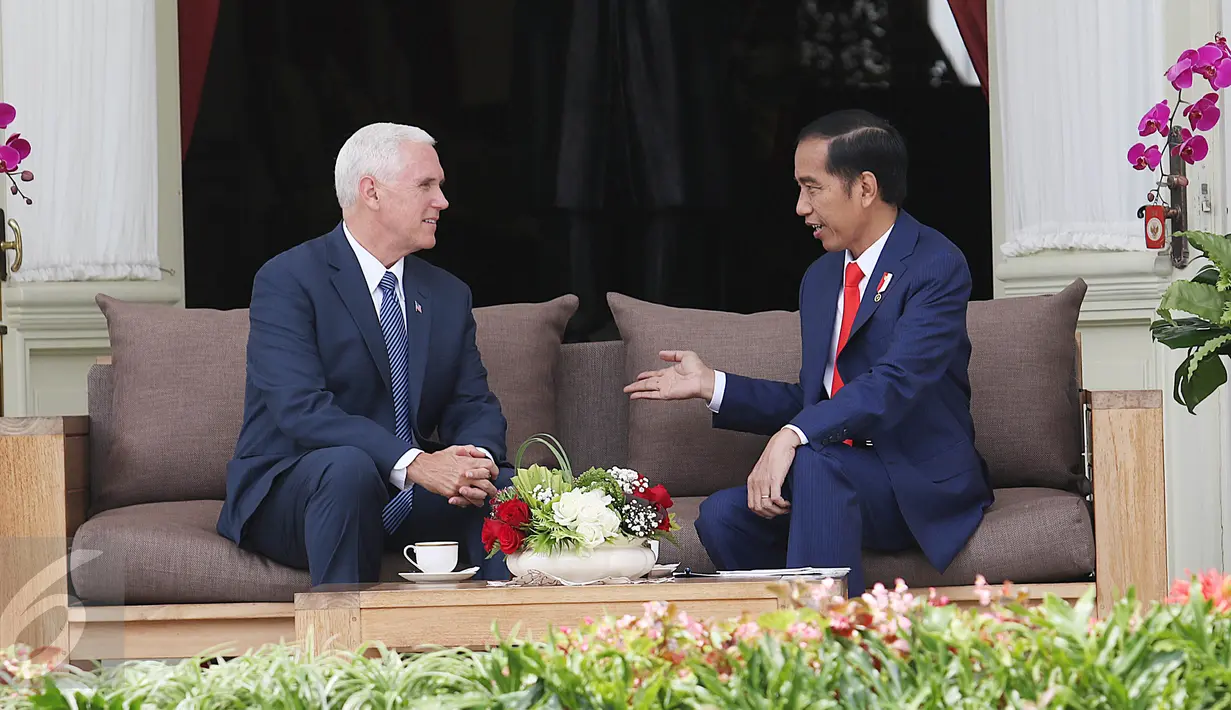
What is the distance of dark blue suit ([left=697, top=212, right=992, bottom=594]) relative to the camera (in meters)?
2.60

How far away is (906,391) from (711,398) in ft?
1.22

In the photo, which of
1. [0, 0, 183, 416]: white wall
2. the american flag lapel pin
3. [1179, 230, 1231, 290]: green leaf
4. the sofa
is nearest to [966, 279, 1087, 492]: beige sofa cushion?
the sofa

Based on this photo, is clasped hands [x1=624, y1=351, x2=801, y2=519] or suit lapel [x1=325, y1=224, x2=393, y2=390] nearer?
clasped hands [x1=624, y1=351, x2=801, y2=519]

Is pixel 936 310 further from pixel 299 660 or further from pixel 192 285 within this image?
pixel 192 285

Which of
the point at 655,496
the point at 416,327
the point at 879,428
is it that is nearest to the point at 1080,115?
the point at 879,428

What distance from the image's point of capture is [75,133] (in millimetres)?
3793

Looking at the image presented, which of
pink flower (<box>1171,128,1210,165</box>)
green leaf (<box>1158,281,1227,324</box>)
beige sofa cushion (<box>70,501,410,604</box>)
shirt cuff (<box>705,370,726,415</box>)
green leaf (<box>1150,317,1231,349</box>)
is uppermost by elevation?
pink flower (<box>1171,128,1210,165</box>)

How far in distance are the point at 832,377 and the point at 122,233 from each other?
191 cm

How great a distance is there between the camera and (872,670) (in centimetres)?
113

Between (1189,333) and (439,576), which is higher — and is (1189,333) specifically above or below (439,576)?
above

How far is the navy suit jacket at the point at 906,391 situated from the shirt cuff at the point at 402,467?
0.59m

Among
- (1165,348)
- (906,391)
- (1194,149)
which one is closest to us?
(906,391)

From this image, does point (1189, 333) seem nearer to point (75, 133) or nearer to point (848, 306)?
point (848, 306)

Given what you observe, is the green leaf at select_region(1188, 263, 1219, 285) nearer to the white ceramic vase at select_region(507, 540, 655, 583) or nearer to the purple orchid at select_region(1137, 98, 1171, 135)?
the purple orchid at select_region(1137, 98, 1171, 135)
